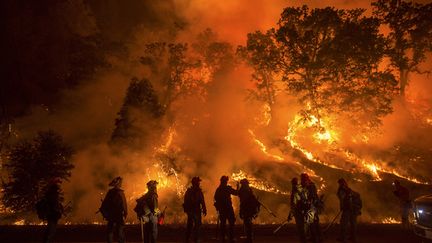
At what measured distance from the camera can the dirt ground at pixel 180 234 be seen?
12.3 m

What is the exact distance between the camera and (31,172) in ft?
61.7

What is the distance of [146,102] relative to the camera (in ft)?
77.6

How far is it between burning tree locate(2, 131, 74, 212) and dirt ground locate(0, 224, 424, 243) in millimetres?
4005

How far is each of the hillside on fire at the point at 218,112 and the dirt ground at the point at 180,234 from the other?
3342mm

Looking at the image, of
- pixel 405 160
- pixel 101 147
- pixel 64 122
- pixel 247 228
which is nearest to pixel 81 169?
pixel 101 147

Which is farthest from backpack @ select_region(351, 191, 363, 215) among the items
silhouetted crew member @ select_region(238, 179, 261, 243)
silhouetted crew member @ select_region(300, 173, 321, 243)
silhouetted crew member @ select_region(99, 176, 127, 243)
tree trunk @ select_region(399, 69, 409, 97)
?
tree trunk @ select_region(399, 69, 409, 97)

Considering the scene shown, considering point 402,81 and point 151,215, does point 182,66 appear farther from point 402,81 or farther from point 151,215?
point 151,215

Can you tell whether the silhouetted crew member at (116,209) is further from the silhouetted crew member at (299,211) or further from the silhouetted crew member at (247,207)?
the silhouetted crew member at (299,211)

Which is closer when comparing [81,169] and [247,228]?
[247,228]

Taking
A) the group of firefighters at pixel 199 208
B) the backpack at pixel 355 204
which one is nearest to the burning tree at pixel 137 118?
the group of firefighters at pixel 199 208

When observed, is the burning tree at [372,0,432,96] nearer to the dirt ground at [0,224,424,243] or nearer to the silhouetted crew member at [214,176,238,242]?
the dirt ground at [0,224,424,243]

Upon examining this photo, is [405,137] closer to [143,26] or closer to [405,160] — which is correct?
[405,160]

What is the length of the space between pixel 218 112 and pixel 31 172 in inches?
617

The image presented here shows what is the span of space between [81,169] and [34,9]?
887 inches
